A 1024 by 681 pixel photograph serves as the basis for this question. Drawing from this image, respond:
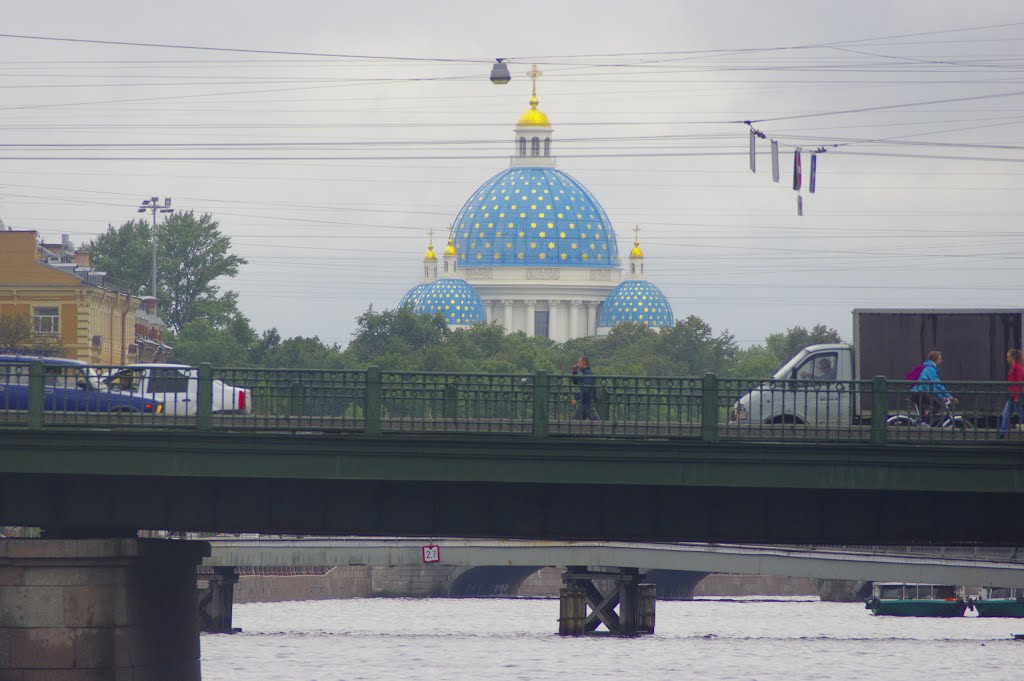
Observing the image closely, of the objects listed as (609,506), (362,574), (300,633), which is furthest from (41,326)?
(609,506)

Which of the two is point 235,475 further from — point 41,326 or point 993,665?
point 41,326

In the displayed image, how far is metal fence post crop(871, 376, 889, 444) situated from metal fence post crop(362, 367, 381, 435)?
26.6 feet

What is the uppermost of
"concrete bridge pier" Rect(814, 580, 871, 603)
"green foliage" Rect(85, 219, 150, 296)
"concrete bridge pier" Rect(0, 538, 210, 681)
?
"green foliage" Rect(85, 219, 150, 296)

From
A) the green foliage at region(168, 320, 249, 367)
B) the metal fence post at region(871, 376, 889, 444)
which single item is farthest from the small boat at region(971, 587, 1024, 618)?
the metal fence post at region(871, 376, 889, 444)

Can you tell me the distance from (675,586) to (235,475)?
9045 centimetres

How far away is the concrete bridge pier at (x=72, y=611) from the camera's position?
124ft

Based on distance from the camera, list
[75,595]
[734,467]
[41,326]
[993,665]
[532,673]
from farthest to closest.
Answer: [41,326]
[993,665]
[532,673]
[75,595]
[734,467]

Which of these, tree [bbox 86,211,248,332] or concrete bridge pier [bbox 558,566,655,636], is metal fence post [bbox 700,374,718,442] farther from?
tree [bbox 86,211,248,332]

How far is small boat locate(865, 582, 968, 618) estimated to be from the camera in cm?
10556

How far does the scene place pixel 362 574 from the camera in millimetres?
119125

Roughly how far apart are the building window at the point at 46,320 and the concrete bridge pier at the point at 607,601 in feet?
112

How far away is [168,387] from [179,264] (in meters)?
111

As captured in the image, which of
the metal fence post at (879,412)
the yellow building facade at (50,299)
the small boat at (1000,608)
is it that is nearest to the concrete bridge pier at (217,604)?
the yellow building facade at (50,299)

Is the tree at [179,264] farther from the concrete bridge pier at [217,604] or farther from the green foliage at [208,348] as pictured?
the concrete bridge pier at [217,604]
